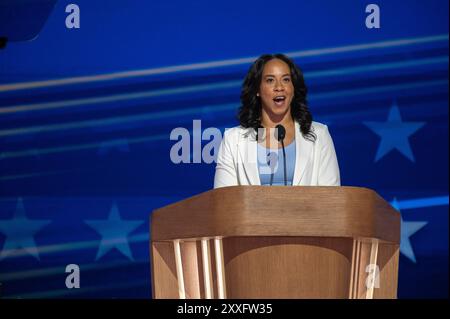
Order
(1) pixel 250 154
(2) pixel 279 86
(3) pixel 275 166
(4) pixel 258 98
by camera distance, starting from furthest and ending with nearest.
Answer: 1. (4) pixel 258 98
2. (2) pixel 279 86
3. (1) pixel 250 154
4. (3) pixel 275 166

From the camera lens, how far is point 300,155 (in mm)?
4613

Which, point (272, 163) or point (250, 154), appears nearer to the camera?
point (272, 163)

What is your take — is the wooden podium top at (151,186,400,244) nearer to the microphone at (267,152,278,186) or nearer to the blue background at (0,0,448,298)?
the microphone at (267,152,278,186)

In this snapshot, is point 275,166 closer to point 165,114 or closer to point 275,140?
point 275,140

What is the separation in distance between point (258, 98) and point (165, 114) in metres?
0.89

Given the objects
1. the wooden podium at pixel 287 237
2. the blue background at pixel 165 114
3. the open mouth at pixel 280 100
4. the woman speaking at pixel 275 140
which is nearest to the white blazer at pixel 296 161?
the woman speaking at pixel 275 140

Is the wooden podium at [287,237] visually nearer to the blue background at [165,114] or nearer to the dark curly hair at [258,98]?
the dark curly hair at [258,98]

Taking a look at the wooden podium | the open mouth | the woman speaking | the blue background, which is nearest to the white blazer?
the woman speaking

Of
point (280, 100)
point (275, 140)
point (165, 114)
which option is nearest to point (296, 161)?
point (275, 140)

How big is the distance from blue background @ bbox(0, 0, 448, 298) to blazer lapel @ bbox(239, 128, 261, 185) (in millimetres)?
921

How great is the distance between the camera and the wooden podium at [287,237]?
3566 millimetres

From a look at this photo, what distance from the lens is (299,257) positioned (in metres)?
3.62

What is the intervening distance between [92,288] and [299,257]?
7.78 feet

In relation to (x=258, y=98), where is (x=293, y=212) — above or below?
below
